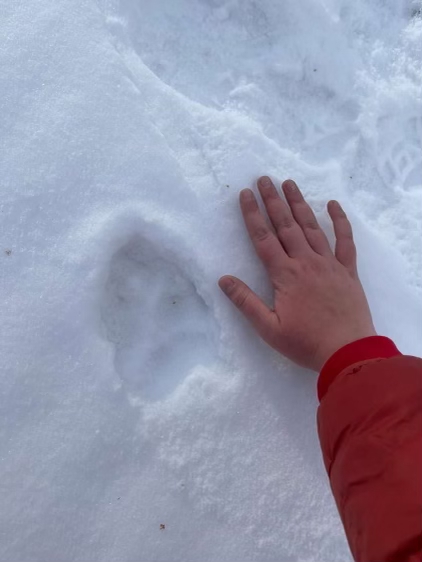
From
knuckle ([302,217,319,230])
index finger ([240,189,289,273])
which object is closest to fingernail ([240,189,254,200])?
index finger ([240,189,289,273])

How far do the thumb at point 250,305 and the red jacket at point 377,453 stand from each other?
16 centimetres

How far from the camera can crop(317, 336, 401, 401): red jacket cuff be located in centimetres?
96

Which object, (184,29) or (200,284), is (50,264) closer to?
(200,284)

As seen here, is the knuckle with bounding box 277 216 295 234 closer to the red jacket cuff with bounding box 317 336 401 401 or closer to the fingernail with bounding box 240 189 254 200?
the fingernail with bounding box 240 189 254 200

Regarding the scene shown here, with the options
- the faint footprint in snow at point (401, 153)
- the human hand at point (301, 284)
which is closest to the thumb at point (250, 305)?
the human hand at point (301, 284)

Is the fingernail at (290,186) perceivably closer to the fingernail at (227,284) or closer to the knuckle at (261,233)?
the knuckle at (261,233)

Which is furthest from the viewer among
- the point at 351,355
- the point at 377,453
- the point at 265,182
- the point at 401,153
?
the point at 401,153

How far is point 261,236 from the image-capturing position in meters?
1.04

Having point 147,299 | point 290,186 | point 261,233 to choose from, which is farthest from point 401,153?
point 147,299

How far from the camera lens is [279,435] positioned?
102 cm

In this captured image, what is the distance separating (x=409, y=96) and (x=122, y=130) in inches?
26.3

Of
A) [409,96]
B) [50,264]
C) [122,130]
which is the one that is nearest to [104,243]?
[50,264]

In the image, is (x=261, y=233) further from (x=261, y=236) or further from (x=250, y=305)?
(x=250, y=305)

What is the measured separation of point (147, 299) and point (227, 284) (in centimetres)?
16
